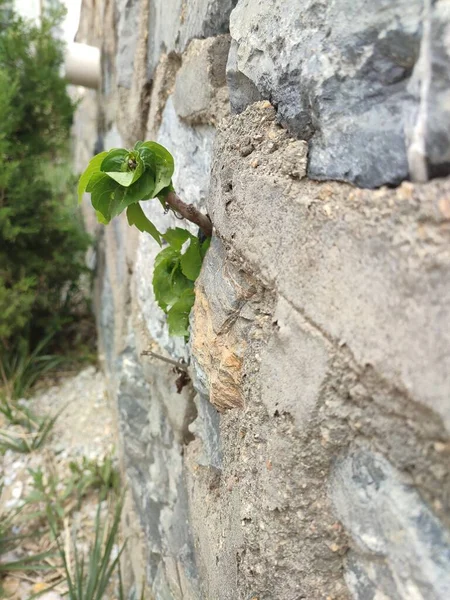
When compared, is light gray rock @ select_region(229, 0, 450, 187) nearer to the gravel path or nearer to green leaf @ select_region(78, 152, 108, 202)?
green leaf @ select_region(78, 152, 108, 202)

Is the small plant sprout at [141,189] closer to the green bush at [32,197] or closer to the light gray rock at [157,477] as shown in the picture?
the light gray rock at [157,477]

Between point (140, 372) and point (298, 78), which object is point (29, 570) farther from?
point (298, 78)

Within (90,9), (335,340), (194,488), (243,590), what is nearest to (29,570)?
(194,488)

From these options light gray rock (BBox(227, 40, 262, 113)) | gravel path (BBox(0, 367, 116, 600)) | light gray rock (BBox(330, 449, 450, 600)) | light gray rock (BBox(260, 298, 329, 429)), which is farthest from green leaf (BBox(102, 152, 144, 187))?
gravel path (BBox(0, 367, 116, 600))

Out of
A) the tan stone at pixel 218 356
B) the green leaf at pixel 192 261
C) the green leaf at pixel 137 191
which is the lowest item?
the tan stone at pixel 218 356

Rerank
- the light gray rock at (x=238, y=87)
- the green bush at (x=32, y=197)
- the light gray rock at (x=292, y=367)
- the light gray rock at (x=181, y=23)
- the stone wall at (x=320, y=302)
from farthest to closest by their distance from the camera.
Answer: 1. the green bush at (x=32, y=197)
2. the light gray rock at (x=181, y=23)
3. the light gray rock at (x=238, y=87)
4. the light gray rock at (x=292, y=367)
5. the stone wall at (x=320, y=302)

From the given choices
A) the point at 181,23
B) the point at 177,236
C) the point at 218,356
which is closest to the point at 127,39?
the point at 181,23

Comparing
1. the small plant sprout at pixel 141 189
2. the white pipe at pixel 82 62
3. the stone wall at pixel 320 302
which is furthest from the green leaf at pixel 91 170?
the white pipe at pixel 82 62
